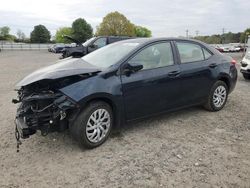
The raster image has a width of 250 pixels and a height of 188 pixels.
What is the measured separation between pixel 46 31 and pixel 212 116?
82.5m

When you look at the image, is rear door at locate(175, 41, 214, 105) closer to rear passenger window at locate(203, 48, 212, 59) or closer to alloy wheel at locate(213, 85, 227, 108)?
rear passenger window at locate(203, 48, 212, 59)

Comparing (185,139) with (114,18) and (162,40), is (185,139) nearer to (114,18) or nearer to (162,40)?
(162,40)

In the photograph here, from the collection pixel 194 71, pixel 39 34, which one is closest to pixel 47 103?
pixel 194 71

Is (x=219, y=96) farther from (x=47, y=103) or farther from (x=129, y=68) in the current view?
(x=47, y=103)

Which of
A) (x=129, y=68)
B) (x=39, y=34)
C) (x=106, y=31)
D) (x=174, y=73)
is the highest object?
(x=39, y=34)

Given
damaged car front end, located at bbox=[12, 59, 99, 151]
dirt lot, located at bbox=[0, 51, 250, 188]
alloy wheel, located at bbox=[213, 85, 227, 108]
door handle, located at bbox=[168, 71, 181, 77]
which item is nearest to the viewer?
dirt lot, located at bbox=[0, 51, 250, 188]

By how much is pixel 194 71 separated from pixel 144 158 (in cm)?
216

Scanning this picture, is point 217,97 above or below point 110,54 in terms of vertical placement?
below

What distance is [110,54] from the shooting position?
4695 mm

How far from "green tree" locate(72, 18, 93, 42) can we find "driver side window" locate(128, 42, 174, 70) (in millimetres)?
68039

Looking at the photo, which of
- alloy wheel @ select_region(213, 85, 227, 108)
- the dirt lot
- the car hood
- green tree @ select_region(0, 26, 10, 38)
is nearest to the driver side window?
the car hood

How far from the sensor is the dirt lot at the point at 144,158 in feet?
10.5

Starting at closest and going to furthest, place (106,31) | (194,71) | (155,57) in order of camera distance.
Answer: (155,57), (194,71), (106,31)

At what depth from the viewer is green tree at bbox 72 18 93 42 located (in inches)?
2837
